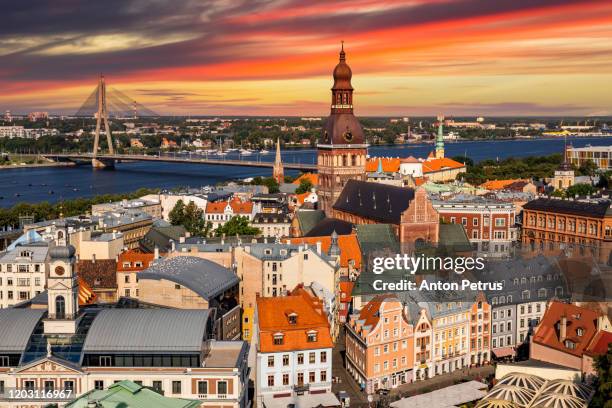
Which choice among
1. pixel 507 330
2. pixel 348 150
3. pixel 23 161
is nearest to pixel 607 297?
pixel 507 330

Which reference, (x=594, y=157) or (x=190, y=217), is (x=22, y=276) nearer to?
(x=190, y=217)

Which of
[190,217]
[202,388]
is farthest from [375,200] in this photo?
[202,388]

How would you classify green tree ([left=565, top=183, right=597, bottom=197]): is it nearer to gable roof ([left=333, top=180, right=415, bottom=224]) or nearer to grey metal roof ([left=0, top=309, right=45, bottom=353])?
gable roof ([left=333, top=180, right=415, bottom=224])

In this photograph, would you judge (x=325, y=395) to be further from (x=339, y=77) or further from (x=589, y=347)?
(x=339, y=77)

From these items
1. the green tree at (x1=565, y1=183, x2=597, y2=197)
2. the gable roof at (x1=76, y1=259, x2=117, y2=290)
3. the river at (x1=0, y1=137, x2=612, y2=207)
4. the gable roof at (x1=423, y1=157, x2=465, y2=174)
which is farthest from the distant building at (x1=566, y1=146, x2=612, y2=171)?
the gable roof at (x1=76, y1=259, x2=117, y2=290)

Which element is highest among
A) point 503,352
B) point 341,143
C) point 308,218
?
point 341,143

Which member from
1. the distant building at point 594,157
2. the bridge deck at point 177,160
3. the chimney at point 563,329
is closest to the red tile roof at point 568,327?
the chimney at point 563,329

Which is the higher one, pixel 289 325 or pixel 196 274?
pixel 196 274
